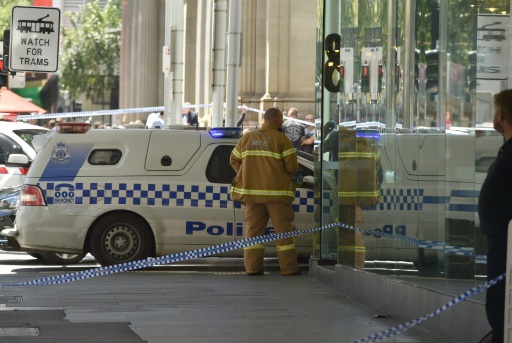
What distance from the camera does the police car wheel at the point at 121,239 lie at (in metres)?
16.6

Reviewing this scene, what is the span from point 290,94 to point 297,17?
1574 mm

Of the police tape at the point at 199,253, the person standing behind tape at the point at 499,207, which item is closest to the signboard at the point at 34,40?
the police tape at the point at 199,253

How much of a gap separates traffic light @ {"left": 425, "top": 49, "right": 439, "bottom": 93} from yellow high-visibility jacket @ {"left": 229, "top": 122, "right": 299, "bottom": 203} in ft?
16.0

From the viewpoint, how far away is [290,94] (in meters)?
28.8

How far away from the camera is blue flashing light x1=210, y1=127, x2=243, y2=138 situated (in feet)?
55.6

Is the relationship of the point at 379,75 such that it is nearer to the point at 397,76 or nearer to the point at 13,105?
the point at 397,76

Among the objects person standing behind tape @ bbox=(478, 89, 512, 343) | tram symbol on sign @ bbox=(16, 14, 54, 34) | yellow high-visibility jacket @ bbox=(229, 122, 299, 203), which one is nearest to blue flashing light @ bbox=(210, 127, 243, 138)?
yellow high-visibility jacket @ bbox=(229, 122, 299, 203)

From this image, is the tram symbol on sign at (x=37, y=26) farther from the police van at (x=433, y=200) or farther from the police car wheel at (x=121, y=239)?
the police van at (x=433, y=200)

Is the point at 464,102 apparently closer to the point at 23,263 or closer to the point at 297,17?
the point at 23,263

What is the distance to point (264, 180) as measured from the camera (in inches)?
623

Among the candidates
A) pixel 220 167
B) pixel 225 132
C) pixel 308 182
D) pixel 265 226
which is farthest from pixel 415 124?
pixel 225 132

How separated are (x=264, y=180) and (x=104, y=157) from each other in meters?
2.13

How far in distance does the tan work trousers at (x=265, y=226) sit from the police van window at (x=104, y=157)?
1.76 m

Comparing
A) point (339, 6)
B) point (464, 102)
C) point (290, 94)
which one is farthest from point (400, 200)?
point (290, 94)
